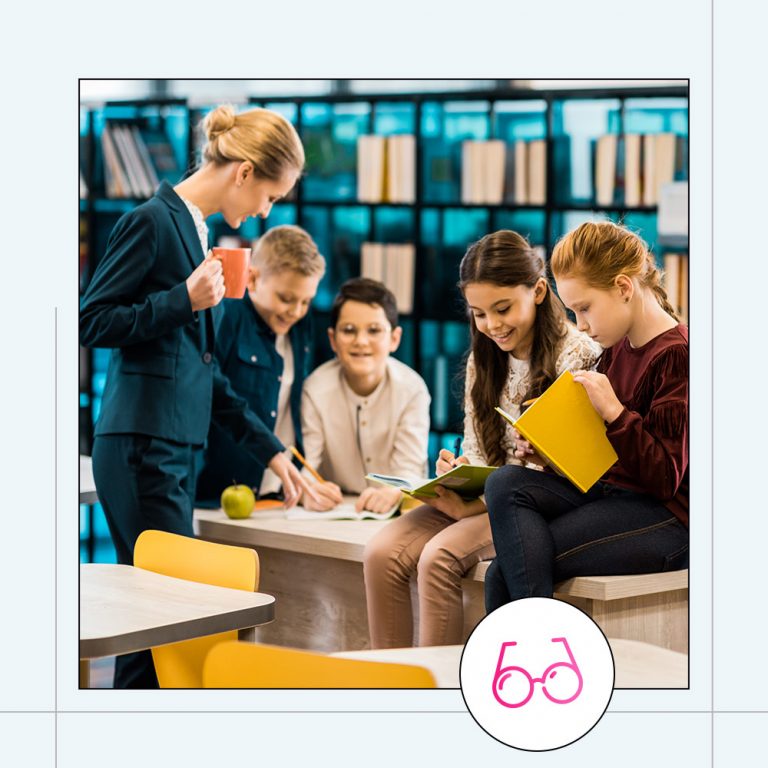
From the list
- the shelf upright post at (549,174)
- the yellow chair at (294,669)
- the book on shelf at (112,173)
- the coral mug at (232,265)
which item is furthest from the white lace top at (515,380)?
the book on shelf at (112,173)

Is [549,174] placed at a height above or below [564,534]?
above

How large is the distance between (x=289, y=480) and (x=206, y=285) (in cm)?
68

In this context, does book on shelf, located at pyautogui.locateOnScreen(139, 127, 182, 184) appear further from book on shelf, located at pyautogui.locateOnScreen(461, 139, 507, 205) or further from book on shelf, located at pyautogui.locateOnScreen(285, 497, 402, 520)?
book on shelf, located at pyautogui.locateOnScreen(285, 497, 402, 520)

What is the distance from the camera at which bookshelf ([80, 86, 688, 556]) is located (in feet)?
11.6

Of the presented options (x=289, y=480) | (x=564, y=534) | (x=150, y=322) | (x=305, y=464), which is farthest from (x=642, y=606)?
(x=150, y=322)

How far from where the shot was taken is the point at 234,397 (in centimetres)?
310

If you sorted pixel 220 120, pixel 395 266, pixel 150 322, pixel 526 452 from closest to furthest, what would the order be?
pixel 526 452, pixel 150 322, pixel 220 120, pixel 395 266

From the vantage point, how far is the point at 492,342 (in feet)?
8.95

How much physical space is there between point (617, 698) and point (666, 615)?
222 mm

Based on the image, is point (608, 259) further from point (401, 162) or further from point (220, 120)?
point (401, 162)

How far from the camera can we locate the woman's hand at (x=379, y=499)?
312 centimetres

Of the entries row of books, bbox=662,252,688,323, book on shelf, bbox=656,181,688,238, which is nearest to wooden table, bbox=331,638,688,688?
book on shelf, bbox=656,181,688,238
